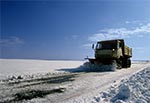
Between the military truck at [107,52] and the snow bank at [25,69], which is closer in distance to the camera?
the snow bank at [25,69]

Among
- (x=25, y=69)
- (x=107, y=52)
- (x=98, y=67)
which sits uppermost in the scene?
(x=107, y=52)

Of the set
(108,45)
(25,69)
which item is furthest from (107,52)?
(25,69)

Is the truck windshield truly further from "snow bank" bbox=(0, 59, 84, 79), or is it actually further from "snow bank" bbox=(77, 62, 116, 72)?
"snow bank" bbox=(0, 59, 84, 79)

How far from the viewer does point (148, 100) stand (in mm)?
6918

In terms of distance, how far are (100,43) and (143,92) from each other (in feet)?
51.0

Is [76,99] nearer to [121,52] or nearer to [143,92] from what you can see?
[143,92]

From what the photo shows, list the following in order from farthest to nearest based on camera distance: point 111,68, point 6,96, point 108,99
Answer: point 111,68, point 6,96, point 108,99

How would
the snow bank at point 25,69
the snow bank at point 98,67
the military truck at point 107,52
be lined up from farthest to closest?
the military truck at point 107,52 → the snow bank at point 98,67 → the snow bank at point 25,69

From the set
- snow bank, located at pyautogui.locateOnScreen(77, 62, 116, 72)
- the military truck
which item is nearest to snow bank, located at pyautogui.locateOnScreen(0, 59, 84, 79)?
snow bank, located at pyautogui.locateOnScreen(77, 62, 116, 72)

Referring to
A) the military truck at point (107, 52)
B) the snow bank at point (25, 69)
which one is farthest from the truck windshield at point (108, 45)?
the snow bank at point (25, 69)

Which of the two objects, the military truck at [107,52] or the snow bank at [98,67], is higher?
the military truck at [107,52]

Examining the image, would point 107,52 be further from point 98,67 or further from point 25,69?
point 25,69

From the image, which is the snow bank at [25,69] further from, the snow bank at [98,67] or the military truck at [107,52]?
the military truck at [107,52]

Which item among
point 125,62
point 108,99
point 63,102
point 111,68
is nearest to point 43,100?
point 63,102
